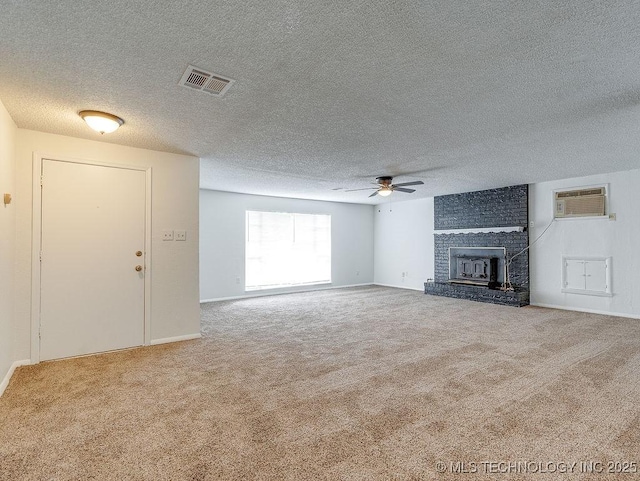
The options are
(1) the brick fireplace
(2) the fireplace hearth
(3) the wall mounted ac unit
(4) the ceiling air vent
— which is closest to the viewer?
(4) the ceiling air vent

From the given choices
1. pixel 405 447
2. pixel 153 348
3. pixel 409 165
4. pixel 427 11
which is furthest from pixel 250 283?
pixel 427 11

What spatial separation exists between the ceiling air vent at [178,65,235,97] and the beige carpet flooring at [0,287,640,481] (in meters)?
2.22

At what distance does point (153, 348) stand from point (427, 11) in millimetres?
3852

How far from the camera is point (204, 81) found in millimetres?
2236

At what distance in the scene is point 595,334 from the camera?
4164mm

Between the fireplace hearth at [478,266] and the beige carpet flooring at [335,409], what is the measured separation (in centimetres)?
259

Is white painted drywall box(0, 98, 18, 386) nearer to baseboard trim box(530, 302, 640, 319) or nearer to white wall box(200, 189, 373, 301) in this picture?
white wall box(200, 189, 373, 301)

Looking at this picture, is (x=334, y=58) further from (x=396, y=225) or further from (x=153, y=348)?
(x=396, y=225)

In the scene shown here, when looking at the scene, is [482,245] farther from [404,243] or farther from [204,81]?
[204,81]

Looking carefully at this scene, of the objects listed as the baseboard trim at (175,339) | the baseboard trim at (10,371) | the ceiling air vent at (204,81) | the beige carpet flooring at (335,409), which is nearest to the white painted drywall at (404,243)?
the beige carpet flooring at (335,409)

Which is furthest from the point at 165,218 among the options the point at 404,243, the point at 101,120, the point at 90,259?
the point at 404,243

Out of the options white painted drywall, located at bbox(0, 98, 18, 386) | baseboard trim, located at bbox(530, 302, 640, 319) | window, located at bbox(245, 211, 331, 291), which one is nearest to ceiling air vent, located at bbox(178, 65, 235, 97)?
white painted drywall, located at bbox(0, 98, 18, 386)

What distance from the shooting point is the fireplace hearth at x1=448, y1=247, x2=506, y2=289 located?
21.9ft

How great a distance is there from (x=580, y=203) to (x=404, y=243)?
12.5 ft
